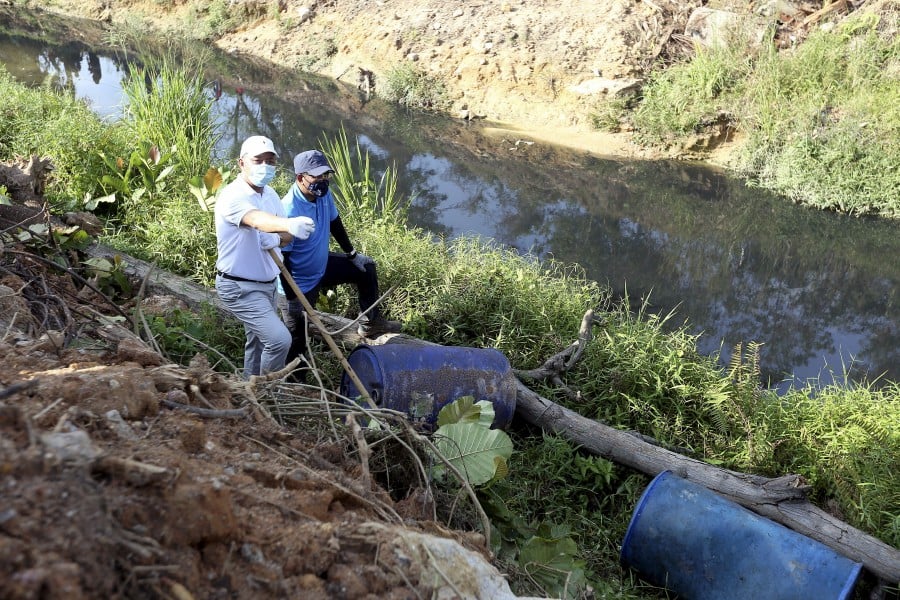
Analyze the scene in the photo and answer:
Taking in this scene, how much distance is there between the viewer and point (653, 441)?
4.11 m

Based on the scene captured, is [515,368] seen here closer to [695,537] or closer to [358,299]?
[358,299]

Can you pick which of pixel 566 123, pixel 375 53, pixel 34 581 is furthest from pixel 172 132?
pixel 375 53

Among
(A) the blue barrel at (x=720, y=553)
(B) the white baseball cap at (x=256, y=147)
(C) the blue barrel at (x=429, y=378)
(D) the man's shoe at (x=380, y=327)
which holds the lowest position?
(A) the blue barrel at (x=720, y=553)

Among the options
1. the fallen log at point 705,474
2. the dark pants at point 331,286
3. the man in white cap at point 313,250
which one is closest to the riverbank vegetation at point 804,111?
the fallen log at point 705,474

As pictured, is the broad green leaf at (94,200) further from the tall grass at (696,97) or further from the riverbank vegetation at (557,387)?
the tall grass at (696,97)

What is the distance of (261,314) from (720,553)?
7.88 ft

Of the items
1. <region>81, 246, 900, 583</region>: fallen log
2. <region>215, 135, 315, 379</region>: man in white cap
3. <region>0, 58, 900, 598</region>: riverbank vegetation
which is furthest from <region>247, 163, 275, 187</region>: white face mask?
<region>0, 58, 900, 598</region>: riverbank vegetation

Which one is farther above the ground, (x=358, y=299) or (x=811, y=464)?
(x=358, y=299)

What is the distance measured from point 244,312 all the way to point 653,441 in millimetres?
2339

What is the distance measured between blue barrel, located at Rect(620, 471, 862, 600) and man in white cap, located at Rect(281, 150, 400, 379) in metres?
1.70

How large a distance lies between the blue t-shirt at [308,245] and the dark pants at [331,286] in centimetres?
8

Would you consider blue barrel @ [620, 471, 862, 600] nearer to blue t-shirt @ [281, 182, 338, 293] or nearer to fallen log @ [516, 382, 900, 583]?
fallen log @ [516, 382, 900, 583]

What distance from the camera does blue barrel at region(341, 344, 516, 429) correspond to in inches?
142

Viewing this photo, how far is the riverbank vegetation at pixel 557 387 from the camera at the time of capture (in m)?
3.64
